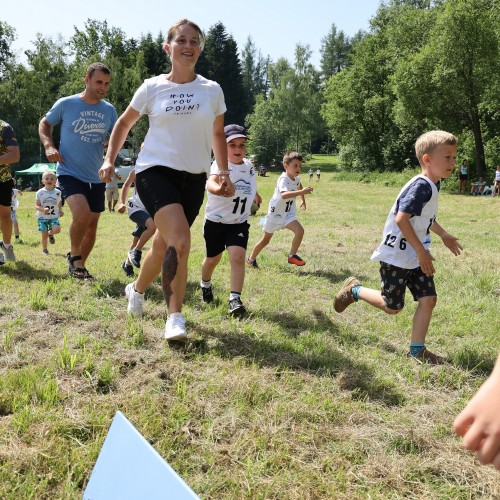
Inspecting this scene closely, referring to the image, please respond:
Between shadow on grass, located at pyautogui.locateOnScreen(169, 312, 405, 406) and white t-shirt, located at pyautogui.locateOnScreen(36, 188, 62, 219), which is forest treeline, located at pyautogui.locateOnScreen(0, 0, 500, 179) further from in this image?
shadow on grass, located at pyautogui.locateOnScreen(169, 312, 405, 406)

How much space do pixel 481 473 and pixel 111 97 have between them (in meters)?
49.9

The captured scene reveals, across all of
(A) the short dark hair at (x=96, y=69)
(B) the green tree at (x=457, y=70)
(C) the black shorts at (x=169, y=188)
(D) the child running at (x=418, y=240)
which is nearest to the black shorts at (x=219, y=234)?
(C) the black shorts at (x=169, y=188)

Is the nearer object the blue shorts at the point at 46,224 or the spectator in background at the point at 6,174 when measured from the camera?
the spectator in background at the point at 6,174

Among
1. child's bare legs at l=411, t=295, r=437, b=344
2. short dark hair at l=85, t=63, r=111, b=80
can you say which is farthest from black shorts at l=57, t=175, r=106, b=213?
child's bare legs at l=411, t=295, r=437, b=344

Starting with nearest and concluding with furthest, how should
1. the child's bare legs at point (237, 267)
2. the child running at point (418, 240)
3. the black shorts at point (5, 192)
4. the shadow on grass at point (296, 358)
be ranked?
the shadow on grass at point (296, 358) → the child running at point (418, 240) → the child's bare legs at point (237, 267) → the black shorts at point (5, 192)

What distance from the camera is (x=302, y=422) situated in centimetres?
256

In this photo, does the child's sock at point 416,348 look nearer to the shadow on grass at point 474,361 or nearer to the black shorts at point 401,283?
the shadow on grass at point 474,361

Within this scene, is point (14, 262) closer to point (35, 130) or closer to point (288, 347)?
point (288, 347)

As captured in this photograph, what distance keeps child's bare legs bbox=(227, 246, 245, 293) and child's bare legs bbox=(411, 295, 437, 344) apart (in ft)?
5.21

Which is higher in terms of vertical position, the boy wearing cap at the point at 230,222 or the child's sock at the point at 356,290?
the boy wearing cap at the point at 230,222

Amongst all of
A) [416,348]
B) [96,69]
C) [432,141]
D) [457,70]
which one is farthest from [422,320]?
[457,70]

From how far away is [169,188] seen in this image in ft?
11.9

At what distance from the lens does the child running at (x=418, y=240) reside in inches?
141

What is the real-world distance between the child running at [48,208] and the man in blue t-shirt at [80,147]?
9.80 ft
